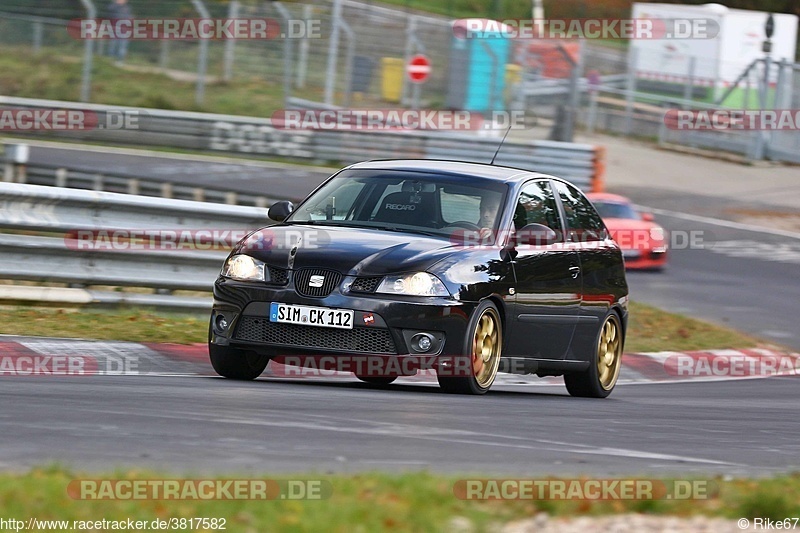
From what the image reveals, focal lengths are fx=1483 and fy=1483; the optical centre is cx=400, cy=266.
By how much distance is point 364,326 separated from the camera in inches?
351

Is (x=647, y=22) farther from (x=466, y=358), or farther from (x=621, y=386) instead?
(x=466, y=358)

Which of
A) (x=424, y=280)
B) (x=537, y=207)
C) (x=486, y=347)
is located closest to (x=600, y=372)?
(x=537, y=207)

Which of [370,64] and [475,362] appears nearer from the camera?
[475,362]

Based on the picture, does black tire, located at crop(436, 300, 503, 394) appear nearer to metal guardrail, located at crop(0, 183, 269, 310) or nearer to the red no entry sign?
metal guardrail, located at crop(0, 183, 269, 310)

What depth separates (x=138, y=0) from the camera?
33.3 meters

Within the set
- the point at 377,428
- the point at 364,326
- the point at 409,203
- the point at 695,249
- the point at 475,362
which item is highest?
the point at 409,203

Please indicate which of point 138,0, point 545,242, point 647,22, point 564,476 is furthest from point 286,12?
point 564,476

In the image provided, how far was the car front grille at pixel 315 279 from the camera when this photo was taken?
895 cm

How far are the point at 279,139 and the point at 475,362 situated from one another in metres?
22.2

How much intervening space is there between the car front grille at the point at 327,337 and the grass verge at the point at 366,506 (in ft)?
10.8

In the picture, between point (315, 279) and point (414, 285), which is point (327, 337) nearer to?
point (315, 279)

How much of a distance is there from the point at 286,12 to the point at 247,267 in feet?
76.8

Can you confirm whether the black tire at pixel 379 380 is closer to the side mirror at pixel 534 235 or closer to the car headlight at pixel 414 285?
the side mirror at pixel 534 235

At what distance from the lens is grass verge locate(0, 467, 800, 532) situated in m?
4.71
